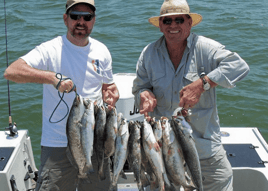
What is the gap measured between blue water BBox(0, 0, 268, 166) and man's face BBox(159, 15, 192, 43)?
16.3 ft

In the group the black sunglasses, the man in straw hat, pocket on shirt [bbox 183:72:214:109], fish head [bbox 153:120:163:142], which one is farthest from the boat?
the black sunglasses

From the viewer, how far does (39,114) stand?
950 cm

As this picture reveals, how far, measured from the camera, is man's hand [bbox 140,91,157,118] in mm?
3666

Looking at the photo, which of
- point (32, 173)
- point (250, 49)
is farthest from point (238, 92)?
point (32, 173)

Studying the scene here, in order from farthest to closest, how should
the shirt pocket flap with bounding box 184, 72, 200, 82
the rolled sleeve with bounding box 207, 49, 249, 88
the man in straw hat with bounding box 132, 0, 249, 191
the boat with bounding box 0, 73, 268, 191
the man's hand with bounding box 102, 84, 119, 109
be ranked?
the boat with bounding box 0, 73, 268, 191 < the man's hand with bounding box 102, 84, 119, 109 < the shirt pocket flap with bounding box 184, 72, 200, 82 < the man in straw hat with bounding box 132, 0, 249, 191 < the rolled sleeve with bounding box 207, 49, 249, 88

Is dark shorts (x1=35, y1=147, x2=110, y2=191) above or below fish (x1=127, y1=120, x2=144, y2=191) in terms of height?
below

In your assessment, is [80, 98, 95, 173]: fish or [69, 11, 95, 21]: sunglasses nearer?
[80, 98, 95, 173]: fish

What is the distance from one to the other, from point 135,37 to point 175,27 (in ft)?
34.4

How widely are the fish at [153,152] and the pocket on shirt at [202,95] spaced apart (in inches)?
29.4

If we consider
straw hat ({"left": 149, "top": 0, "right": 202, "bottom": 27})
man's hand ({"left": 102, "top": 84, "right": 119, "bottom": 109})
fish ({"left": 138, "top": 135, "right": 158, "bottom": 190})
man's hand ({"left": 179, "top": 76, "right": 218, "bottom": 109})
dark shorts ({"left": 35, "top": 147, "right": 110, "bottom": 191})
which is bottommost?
dark shorts ({"left": 35, "top": 147, "right": 110, "bottom": 191})

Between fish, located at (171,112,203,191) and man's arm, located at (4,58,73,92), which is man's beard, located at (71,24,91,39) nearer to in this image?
man's arm, located at (4,58,73,92)

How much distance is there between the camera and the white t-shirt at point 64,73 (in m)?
3.97

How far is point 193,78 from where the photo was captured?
3838mm

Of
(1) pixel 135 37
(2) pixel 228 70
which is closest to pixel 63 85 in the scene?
(2) pixel 228 70
